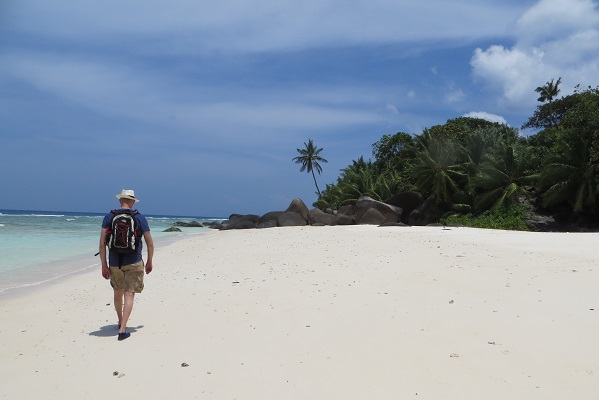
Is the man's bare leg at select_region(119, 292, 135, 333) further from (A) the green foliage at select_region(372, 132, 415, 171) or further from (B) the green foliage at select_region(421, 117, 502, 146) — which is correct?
(A) the green foliage at select_region(372, 132, 415, 171)

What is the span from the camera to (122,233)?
18.0 feet

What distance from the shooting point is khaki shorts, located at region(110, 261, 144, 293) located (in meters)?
5.63

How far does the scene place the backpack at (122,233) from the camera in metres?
5.48

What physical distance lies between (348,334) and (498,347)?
1.41 meters

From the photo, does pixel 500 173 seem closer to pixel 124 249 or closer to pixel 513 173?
pixel 513 173

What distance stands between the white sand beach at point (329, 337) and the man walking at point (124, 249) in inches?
17.6

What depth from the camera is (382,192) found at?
4256 cm

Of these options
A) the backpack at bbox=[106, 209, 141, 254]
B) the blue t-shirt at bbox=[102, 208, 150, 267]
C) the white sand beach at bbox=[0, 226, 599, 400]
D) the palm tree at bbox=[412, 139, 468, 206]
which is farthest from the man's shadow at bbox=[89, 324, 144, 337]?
the palm tree at bbox=[412, 139, 468, 206]

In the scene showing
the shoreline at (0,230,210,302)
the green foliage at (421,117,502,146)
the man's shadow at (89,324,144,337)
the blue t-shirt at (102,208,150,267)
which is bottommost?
the shoreline at (0,230,210,302)

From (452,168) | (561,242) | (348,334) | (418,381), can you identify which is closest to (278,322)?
(348,334)

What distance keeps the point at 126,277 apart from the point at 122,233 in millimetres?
559

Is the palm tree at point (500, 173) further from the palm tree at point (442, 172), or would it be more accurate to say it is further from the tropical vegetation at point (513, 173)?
the palm tree at point (442, 172)

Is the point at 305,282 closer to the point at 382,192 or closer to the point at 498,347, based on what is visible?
the point at 498,347

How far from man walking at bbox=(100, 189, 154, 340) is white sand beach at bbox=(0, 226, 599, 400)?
448 mm
